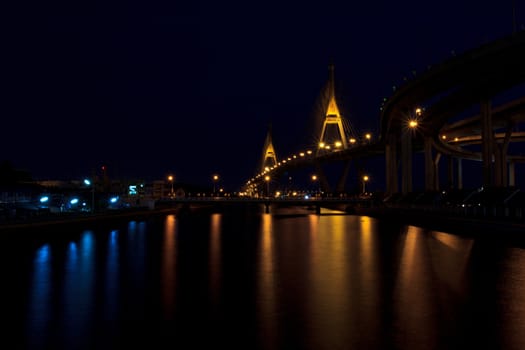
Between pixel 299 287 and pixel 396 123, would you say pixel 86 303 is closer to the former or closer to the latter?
pixel 299 287

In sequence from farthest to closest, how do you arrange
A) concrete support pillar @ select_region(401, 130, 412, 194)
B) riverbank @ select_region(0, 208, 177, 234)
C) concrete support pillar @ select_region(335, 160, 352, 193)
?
concrete support pillar @ select_region(335, 160, 352, 193) < concrete support pillar @ select_region(401, 130, 412, 194) < riverbank @ select_region(0, 208, 177, 234)

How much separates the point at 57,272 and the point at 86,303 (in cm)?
585

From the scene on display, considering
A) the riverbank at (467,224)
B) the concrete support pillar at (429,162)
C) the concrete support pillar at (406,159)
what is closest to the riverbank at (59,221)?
the riverbank at (467,224)

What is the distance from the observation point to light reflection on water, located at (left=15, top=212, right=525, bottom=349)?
8656 millimetres

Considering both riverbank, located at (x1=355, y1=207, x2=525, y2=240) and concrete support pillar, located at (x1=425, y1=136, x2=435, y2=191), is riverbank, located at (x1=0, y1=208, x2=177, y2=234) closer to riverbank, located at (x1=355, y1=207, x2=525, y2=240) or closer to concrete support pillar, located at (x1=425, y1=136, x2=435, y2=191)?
riverbank, located at (x1=355, y1=207, x2=525, y2=240)

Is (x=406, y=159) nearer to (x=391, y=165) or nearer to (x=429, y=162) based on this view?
(x=429, y=162)

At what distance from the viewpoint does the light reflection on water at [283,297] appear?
341 inches

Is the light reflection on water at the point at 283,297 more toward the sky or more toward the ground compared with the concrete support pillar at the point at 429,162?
more toward the ground

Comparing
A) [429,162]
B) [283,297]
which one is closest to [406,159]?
[429,162]

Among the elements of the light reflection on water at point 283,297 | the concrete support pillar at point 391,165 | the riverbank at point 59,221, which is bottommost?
the light reflection on water at point 283,297

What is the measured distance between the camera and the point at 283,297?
12023mm

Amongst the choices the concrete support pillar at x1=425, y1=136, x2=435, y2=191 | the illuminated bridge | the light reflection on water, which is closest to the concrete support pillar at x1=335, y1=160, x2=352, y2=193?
the illuminated bridge

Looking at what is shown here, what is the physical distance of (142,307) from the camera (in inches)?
433

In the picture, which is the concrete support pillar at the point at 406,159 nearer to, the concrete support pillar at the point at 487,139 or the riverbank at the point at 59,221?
the concrete support pillar at the point at 487,139
